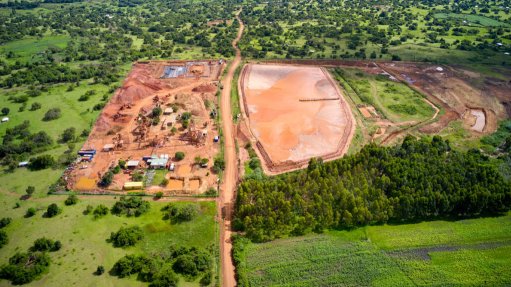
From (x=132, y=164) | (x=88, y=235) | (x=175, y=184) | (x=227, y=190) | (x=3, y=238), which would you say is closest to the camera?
(x=3, y=238)

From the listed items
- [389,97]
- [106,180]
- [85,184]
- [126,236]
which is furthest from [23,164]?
[389,97]

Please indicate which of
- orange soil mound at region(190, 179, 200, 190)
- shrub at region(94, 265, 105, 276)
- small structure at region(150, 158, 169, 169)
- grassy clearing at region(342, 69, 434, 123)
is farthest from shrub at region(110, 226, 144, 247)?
grassy clearing at region(342, 69, 434, 123)

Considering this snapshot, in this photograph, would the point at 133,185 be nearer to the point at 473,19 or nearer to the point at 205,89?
the point at 205,89

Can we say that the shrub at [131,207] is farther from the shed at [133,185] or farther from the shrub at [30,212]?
the shrub at [30,212]

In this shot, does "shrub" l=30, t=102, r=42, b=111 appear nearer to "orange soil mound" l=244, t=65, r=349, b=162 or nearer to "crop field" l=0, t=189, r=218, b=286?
"crop field" l=0, t=189, r=218, b=286

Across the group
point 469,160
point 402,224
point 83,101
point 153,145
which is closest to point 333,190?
point 402,224

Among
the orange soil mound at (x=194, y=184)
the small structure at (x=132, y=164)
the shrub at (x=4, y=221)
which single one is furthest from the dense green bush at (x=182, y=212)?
the shrub at (x=4, y=221)

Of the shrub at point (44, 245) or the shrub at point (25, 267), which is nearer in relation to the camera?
the shrub at point (25, 267)

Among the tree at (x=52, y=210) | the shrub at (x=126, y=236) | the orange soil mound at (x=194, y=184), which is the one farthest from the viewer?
the orange soil mound at (x=194, y=184)
